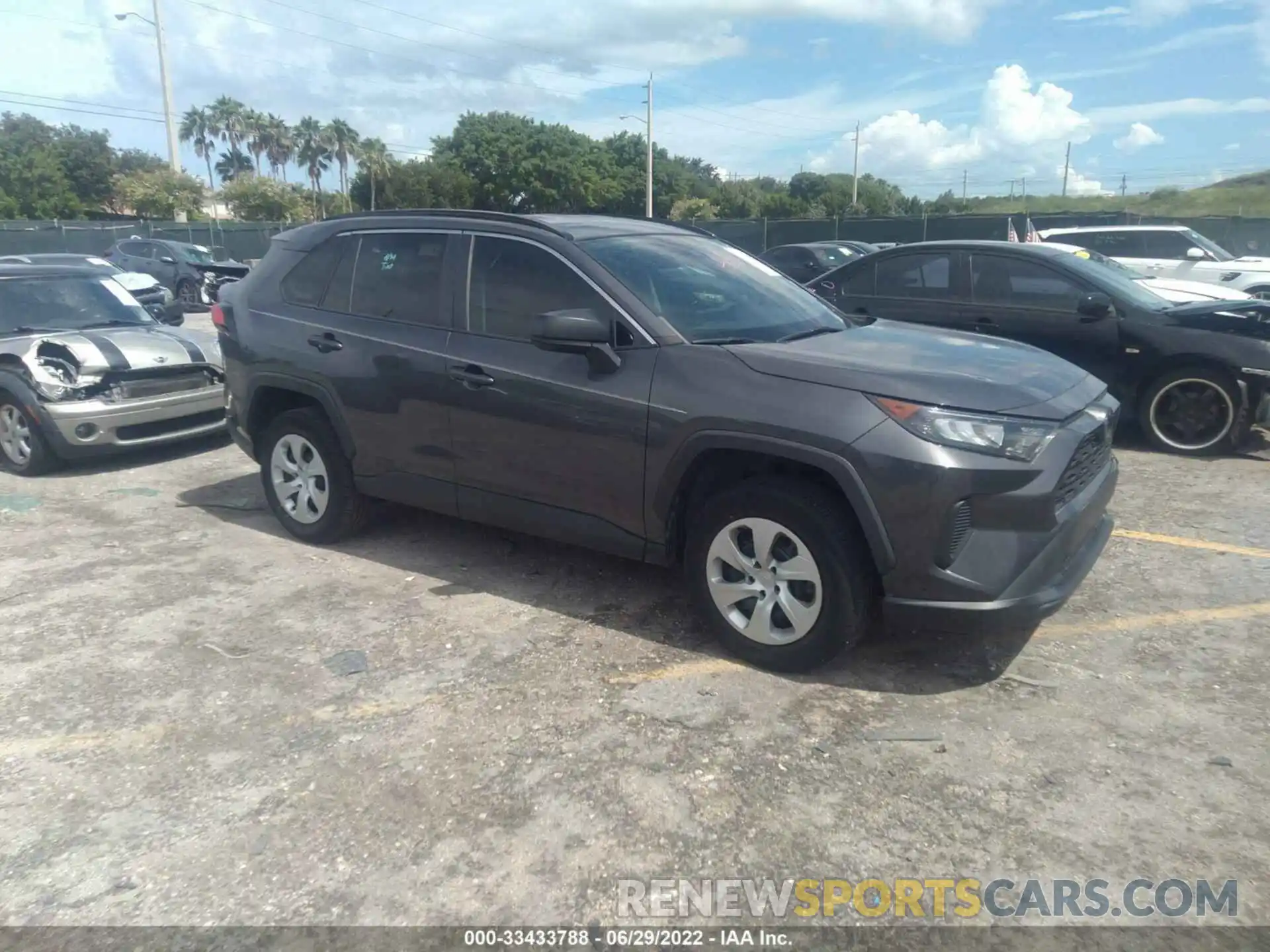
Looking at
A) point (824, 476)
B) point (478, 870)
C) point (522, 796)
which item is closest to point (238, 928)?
point (478, 870)

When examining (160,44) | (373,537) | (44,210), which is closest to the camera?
(373,537)

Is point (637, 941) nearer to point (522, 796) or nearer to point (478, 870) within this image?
point (478, 870)

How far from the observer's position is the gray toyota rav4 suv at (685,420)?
3482 millimetres

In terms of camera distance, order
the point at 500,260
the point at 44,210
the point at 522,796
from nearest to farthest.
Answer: the point at 522,796 → the point at 500,260 → the point at 44,210

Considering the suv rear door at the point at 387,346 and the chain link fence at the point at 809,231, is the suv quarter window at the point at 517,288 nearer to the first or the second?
the suv rear door at the point at 387,346

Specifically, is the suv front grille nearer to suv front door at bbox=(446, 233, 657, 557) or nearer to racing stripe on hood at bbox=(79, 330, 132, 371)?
suv front door at bbox=(446, 233, 657, 557)

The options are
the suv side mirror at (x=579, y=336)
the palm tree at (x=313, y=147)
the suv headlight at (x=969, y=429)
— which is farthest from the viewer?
the palm tree at (x=313, y=147)

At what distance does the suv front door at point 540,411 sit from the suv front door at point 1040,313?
4.54 metres

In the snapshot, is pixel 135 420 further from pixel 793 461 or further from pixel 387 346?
pixel 793 461

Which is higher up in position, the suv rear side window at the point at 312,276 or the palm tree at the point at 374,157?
the palm tree at the point at 374,157

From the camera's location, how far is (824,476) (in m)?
3.70

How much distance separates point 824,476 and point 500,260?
1978mm

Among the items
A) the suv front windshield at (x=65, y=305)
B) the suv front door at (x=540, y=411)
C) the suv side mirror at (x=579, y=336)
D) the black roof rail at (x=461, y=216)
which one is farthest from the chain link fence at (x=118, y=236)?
the suv side mirror at (x=579, y=336)

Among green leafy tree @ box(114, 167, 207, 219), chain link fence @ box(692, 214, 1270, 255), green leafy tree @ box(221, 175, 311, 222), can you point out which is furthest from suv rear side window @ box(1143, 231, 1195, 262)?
green leafy tree @ box(114, 167, 207, 219)
